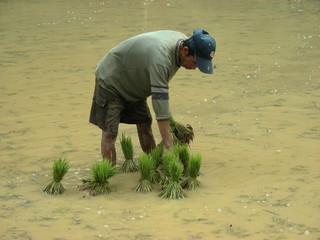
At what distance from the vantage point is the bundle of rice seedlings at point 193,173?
20.5 feet

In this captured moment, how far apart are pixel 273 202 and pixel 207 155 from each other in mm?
1331

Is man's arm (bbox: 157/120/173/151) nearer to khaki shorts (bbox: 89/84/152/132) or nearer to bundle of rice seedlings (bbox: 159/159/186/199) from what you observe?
bundle of rice seedlings (bbox: 159/159/186/199)

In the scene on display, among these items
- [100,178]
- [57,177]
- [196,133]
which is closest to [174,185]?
[100,178]

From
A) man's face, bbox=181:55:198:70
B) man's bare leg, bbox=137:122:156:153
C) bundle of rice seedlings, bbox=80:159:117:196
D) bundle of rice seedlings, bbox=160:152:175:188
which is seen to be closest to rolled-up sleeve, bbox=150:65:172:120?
man's face, bbox=181:55:198:70

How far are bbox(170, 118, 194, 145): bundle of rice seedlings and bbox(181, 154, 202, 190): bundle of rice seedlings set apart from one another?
Result: 0.48 m

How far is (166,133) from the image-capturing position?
6105mm

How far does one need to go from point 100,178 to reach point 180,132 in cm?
97

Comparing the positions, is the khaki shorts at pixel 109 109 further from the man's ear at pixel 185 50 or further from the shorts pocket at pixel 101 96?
the man's ear at pixel 185 50

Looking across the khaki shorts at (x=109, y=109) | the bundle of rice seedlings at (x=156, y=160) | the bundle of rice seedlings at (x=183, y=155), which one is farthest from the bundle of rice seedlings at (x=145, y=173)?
the khaki shorts at (x=109, y=109)

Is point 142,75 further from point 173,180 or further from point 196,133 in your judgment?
point 196,133

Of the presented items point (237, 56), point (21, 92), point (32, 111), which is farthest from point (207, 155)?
point (237, 56)

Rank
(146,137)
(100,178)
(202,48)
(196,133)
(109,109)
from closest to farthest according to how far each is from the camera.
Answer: (202,48), (100,178), (109,109), (146,137), (196,133)

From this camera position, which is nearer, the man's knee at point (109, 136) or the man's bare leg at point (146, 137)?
the man's knee at point (109, 136)

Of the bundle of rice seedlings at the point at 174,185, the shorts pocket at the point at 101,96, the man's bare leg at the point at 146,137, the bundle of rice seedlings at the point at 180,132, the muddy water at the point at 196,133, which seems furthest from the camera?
the man's bare leg at the point at 146,137
